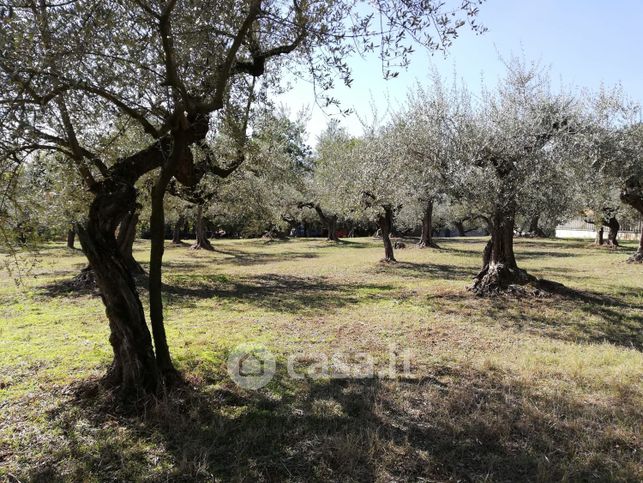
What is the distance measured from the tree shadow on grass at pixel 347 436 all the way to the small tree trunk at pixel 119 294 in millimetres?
349

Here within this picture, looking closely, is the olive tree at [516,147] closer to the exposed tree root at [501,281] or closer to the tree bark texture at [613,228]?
the exposed tree root at [501,281]

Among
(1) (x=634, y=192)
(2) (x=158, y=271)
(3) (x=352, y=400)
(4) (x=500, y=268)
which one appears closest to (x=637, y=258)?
(1) (x=634, y=192)

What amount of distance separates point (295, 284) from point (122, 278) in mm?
10484

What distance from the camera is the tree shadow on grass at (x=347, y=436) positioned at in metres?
3.51

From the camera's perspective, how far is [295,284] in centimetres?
1503

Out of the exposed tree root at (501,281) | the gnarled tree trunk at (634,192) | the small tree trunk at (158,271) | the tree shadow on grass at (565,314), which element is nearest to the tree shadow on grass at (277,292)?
the tree shadow on grass at (565,314)

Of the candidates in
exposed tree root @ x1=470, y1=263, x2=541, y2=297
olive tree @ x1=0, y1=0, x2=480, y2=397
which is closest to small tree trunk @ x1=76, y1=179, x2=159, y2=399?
olive tree @ x1=0, y1=0, x2=480, y2=397

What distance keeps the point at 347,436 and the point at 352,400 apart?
89 cm

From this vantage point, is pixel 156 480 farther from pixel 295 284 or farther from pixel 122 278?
pixel 295 284

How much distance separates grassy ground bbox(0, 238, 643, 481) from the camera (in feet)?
11.9

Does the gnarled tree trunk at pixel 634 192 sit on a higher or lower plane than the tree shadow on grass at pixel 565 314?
higher

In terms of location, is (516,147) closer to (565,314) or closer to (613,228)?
(565,314)

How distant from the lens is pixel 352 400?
191 inches

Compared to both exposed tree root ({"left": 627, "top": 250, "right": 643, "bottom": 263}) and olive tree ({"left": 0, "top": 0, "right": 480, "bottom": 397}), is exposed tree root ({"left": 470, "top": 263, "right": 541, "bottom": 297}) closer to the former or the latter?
olive tree ({"left": 0, "top": 0, "right": 480, "bottom": 397})
